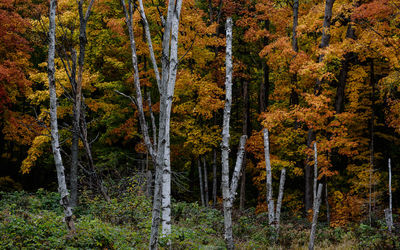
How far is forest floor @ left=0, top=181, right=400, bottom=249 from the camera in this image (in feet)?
21.1

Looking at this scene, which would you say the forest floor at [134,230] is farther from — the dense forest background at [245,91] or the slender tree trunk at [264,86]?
the slender tree trunk at [264,86]

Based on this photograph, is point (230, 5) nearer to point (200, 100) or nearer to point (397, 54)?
point (200, 100)

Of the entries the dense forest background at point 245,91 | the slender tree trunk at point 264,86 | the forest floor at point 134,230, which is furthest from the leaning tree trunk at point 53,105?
the slender tree trunk at point 264,86

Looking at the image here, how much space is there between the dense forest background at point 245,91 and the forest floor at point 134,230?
4.68 feet

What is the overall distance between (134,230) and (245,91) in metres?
11.5

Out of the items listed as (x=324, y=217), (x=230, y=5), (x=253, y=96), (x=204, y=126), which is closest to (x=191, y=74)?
(x=204, y=126)

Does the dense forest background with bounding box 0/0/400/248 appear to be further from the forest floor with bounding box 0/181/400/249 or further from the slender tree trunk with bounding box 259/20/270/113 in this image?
the forest floor with bounding box 0/181/400/249

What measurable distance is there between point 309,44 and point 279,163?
750 cm

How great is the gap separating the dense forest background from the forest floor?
1.43 m

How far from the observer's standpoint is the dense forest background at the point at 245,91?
45.0 feet

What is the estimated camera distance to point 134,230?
28.3ft

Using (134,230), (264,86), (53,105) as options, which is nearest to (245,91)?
(264,86)

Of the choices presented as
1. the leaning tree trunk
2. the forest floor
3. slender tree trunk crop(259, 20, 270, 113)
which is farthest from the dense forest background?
the leaning tree trunk

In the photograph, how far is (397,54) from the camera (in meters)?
12.3
